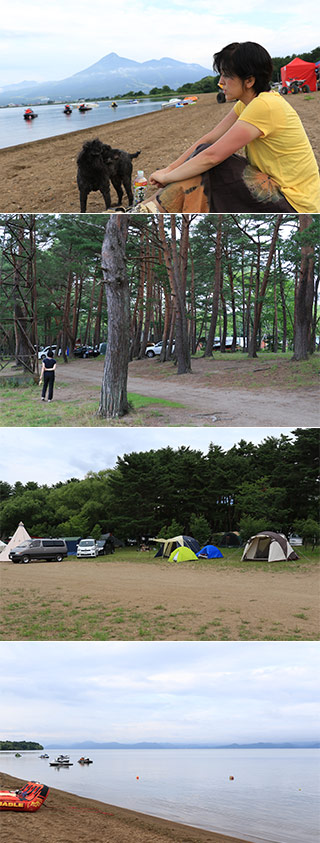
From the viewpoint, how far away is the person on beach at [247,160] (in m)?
4.02

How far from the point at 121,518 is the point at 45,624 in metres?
1.25

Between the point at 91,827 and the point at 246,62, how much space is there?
6.92 meters

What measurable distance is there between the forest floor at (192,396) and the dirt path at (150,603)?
1.55 meters

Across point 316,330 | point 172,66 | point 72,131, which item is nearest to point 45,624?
point 316,330

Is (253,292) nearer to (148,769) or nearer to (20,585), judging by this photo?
(20,585)

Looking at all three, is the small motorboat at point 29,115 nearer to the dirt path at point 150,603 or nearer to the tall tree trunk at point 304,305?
the tall tree trunk at point 304,305

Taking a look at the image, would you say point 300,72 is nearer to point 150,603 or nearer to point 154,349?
point 154,349

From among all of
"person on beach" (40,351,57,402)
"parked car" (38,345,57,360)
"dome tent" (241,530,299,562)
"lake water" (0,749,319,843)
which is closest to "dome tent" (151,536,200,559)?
"dome tent" (241,530,299,562)

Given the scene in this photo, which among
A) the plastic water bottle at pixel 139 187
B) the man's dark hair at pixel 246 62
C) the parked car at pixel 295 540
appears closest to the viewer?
the man's dark hair at pixel 246 62

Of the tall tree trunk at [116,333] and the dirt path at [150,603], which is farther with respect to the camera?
the dirt path at [150,603]

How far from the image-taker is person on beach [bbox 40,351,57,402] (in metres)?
5.65

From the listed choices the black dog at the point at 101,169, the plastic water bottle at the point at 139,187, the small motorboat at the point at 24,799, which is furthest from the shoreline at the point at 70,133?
the small motorboat at the point at 24,799

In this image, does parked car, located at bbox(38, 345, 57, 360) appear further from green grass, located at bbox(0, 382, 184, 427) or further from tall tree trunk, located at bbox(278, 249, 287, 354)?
tall tree trunk, located at bbox(278, 249, 287, 354)

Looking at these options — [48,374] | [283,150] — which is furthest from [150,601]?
[283,150]
